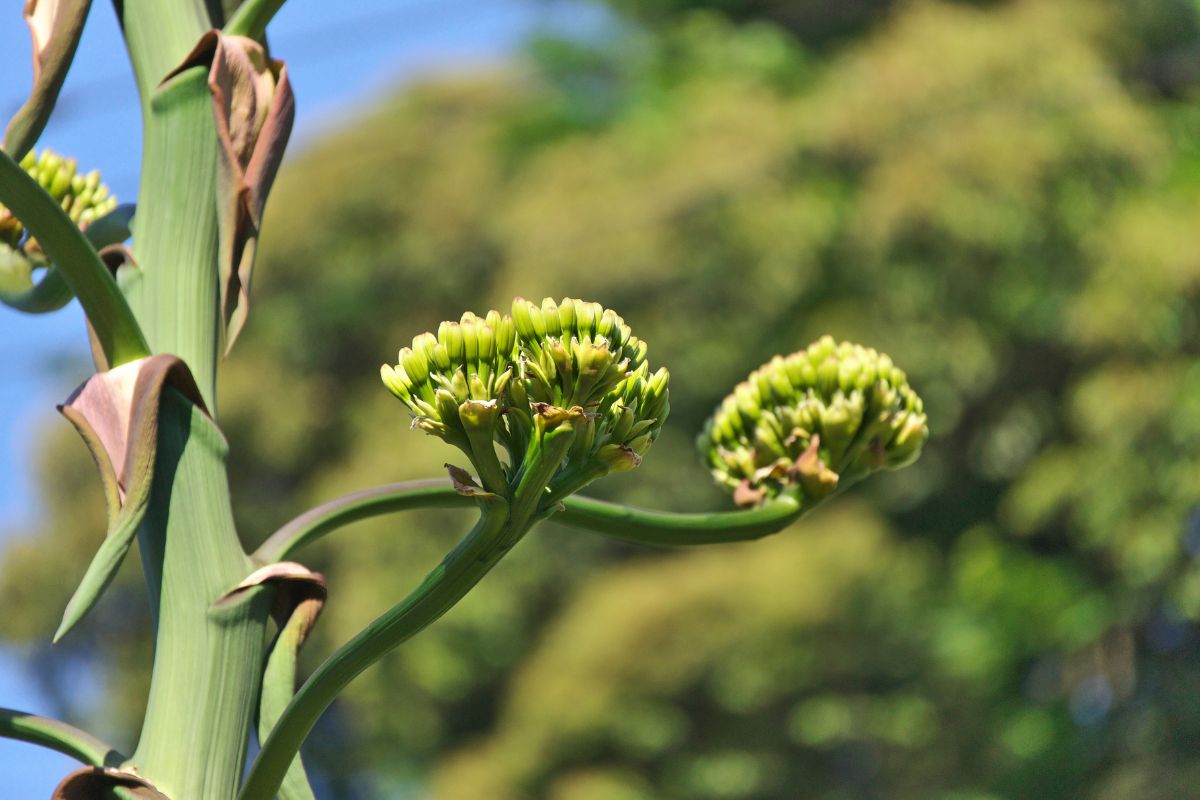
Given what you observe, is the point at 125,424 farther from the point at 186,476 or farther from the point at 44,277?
the point at 44,277

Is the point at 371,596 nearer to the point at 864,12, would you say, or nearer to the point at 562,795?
the point at 562,795

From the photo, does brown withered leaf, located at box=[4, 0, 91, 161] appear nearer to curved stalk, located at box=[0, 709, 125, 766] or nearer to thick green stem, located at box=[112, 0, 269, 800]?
thick green stem, located at box=[112, 0, 269, 800]

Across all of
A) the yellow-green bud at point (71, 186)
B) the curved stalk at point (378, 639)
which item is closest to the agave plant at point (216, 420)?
the curved stalk at point (378, 639)

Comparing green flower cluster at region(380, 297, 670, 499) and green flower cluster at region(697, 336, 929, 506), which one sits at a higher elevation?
green flower cluster at region(380, 297, 670, 499)

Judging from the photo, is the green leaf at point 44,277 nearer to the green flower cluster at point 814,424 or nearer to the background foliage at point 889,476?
the green flower cluster at point 814,424

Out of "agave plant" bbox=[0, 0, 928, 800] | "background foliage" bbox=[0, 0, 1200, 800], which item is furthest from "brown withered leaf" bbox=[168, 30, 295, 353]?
"background foliage" bbox=[0, 0, 1200, 800]

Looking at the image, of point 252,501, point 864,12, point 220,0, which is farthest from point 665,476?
point 220,0
